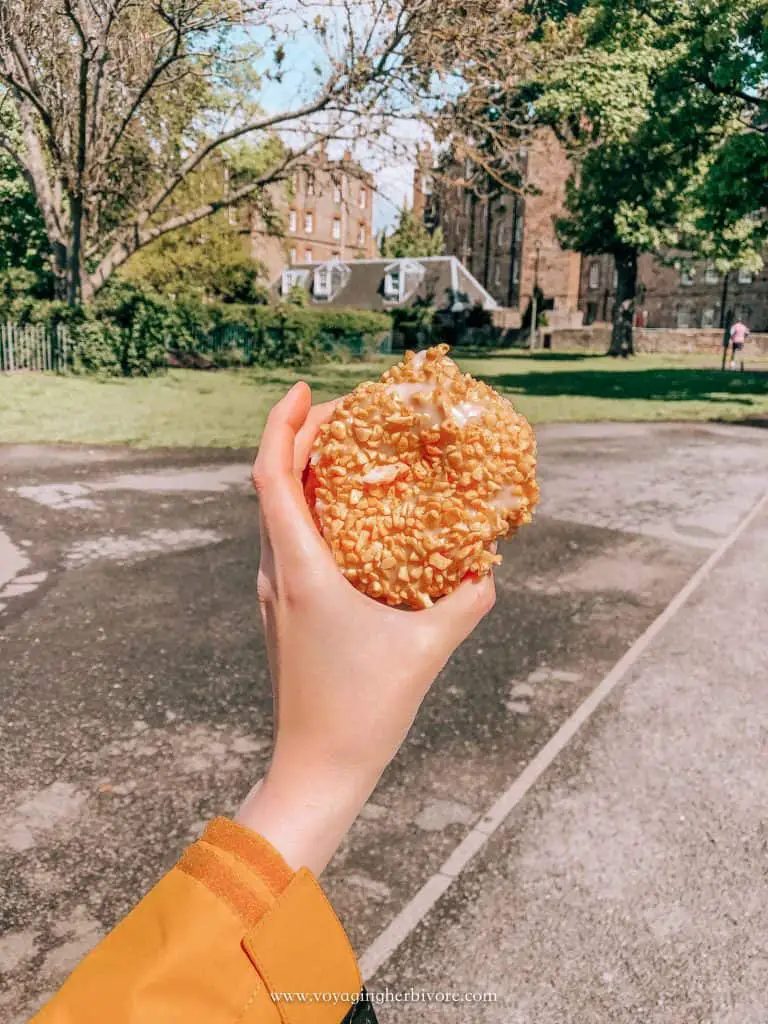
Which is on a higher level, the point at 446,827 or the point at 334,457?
the point at 334,457

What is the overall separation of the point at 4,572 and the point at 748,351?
55858 millimetres

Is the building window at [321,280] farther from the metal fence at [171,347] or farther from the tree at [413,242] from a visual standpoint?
the metal fence at [171,347]

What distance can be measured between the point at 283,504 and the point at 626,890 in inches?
129

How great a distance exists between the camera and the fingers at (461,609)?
4.83 feet

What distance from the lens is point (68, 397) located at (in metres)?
21.4

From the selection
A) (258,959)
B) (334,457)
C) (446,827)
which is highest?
(334,457)

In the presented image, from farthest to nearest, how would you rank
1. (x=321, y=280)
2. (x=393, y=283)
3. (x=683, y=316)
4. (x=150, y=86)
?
1. (x=683, y=316)
2. (x=321, y=280)
3. (x=393, y=283)
4. (x=150, y=86)

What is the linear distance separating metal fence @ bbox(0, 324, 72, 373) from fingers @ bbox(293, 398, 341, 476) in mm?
26375

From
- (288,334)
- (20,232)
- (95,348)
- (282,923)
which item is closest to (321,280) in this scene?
(288,334)

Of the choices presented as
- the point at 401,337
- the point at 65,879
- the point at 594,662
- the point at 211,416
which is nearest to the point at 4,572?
the point at 65,879

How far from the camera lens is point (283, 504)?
138 cm

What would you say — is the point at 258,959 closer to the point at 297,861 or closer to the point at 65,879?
the point at 297,861

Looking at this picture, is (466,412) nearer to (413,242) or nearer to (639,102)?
(639,102)

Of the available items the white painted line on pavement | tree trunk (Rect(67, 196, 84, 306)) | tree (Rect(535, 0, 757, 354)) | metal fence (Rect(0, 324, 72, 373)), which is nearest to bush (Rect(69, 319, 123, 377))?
metal fence (Rect(0, 324, 72, 373))
